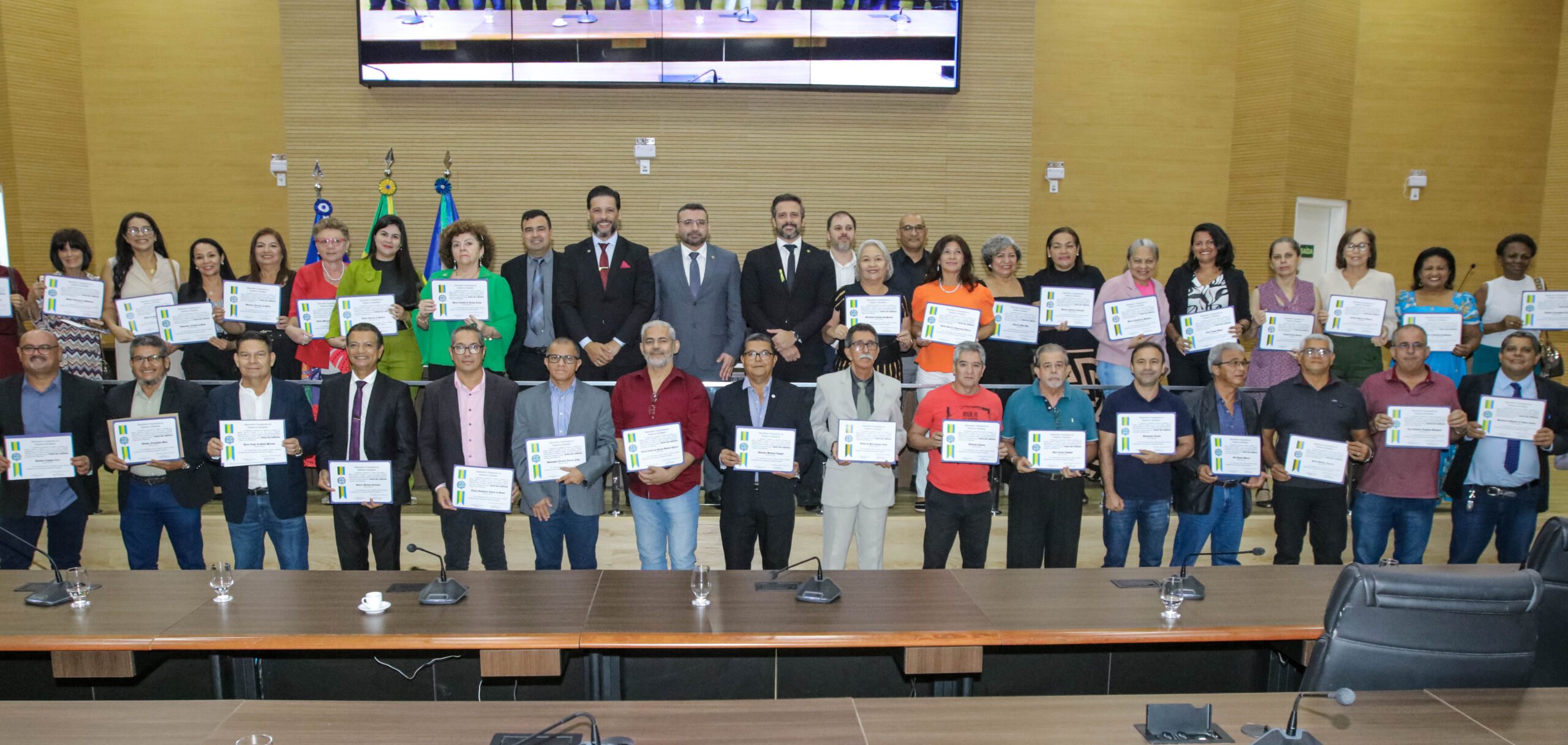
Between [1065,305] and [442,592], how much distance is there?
4.11 metres

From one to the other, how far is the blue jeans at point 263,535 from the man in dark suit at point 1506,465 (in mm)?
6624

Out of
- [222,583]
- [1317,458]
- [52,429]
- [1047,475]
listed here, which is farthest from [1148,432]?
[52,429]

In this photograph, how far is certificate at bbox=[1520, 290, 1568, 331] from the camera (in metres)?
6.05

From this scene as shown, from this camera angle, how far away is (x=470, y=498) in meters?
4.44

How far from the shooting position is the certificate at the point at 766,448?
4668 mm

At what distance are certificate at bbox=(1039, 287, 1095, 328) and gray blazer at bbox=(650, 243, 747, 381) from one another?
196cm

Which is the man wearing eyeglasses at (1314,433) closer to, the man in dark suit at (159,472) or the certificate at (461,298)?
the certificate at (461,298)

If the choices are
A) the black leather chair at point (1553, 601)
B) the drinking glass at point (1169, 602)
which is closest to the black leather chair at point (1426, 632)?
the black leather chair at point (1553, 601)

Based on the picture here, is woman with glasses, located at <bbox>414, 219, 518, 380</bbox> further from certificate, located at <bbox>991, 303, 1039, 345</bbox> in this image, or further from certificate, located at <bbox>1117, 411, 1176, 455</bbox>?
certificate, located at <bbox>1117, 411, 1176, 455</bbox>

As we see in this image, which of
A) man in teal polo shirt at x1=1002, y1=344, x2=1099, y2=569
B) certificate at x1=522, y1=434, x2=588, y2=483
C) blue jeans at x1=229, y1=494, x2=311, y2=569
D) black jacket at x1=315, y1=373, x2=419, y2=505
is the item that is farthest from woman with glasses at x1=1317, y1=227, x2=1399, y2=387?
blue jeans at x1=229, y1=494, x2=311, y2=569

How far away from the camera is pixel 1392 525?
5.30 meters

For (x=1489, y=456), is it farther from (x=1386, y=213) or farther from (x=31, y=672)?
(x=31, y=672)

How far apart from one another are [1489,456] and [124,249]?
336 inches

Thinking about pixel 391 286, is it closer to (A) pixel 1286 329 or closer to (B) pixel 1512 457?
(A) pixel 1286 329
